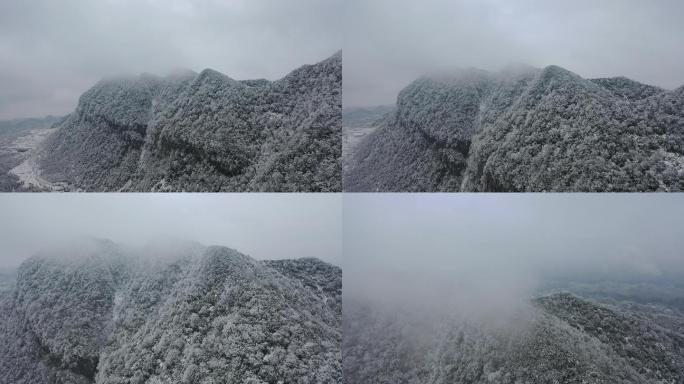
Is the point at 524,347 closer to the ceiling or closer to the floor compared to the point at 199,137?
closer to the floor

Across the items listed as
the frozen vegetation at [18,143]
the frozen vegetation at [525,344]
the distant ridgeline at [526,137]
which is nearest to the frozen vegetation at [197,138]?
the frozen vegetation at [18,143]

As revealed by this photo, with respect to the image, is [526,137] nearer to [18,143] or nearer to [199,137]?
[199,137]

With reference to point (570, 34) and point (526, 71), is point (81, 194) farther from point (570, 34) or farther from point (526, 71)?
point (570, 34)

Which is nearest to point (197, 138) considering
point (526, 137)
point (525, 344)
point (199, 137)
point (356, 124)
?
point (199, 137)

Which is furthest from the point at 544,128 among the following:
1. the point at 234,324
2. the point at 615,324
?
the point at 234,324

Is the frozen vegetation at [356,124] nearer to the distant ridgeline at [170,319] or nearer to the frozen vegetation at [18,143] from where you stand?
the distant ridgeline at [170,319]

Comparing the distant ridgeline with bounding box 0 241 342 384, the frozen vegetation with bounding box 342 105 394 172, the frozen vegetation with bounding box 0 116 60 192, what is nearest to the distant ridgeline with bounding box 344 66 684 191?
the frozen vegetation with bounding box 342 105 394 172

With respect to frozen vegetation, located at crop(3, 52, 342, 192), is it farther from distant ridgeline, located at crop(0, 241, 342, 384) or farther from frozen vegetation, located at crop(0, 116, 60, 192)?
distant ridgeline, located at crop(0, 241, 342, 384)
